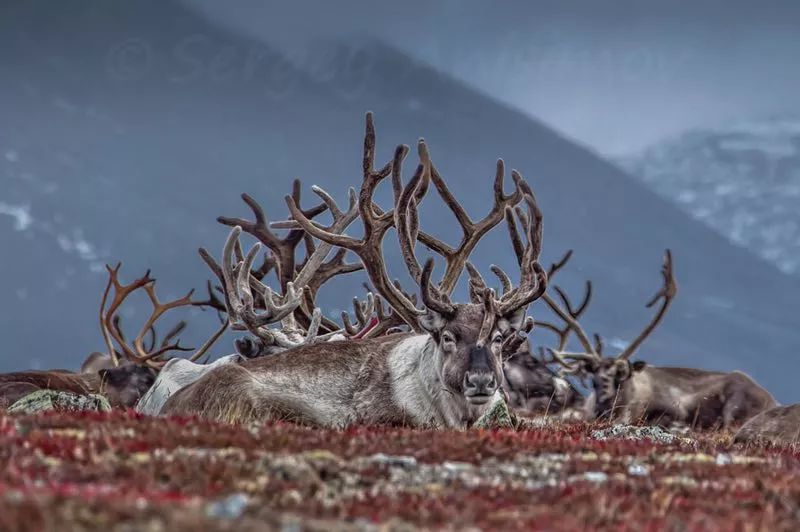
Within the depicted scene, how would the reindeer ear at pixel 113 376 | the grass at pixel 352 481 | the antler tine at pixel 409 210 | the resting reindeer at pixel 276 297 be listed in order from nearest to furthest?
1. the grass at pixel 352 481
2. the antler tine at pixel 409 210
3. the resting reindeer at pixel 276 297
4. the reindeer ear at pixel 113 376

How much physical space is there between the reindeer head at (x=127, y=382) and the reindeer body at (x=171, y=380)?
444 cm

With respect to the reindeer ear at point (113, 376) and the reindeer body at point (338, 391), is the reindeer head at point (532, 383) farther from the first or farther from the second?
the reindeer body at point (338, 391)

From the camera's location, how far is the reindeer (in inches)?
456

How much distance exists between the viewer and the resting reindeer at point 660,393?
24.9 metres

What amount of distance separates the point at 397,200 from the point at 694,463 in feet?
19.1

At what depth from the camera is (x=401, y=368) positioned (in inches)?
488

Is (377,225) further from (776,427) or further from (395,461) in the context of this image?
(395,461)

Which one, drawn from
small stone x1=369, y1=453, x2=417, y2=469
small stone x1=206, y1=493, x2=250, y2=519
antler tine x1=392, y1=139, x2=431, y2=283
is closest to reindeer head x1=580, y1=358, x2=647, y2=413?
antler tine x1=392, y1=139, x2=431, y2=283

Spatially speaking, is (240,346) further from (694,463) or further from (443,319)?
(694,463)

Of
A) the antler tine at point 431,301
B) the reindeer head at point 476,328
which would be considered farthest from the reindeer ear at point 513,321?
the antler tine at point 431,301

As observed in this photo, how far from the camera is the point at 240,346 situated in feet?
55.5

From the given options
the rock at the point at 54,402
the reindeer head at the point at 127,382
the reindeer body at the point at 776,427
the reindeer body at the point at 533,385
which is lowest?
the reindeer head at the point at 127,382

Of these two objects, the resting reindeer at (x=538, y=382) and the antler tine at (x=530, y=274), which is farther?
the resting reindeer at (x=538, y=382)

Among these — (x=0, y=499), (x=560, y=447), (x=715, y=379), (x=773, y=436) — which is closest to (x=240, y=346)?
(x=773, y=436)
